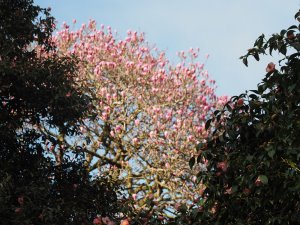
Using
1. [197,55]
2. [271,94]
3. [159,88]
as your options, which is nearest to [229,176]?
[271,94]

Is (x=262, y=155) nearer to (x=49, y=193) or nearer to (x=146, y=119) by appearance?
(x=49, y=193)

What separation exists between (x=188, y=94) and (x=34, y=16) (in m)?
8.39

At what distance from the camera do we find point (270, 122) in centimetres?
650

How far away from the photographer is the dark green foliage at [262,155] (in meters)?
6.06

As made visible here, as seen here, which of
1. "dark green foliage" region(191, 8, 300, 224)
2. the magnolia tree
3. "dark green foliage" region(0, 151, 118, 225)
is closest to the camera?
"dark green foliage" region(191, 8, 300, 224)

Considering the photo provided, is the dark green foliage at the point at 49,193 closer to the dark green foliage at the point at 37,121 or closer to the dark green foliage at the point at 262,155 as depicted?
the dark green foliage at the point at 37,121

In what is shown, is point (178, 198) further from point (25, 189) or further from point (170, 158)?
point (25, 189)

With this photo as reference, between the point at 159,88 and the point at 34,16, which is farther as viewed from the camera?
the point at 159,88

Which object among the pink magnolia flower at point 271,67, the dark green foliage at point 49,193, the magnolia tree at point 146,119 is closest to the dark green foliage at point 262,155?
the pink magnolia flower at point 271,67

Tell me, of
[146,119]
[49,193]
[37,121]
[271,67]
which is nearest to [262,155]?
[271,67]

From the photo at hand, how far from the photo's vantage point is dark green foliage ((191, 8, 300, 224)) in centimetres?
606

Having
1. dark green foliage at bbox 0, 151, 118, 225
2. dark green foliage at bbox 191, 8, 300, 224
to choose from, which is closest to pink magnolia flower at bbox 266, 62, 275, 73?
dark green foliage at bbox 191, 8, 300, 224

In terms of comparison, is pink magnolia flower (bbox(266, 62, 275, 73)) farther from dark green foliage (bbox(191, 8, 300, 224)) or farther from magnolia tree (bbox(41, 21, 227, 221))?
magnolia tree (bbox(41, 21, 227, 221))

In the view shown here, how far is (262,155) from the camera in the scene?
610 cm
